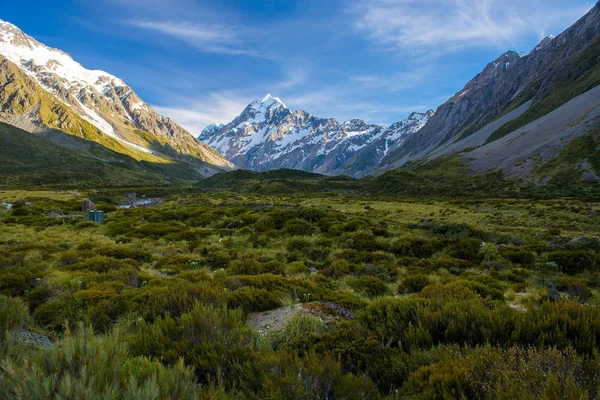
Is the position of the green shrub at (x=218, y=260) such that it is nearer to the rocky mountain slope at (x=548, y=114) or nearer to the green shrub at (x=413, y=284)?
the green shrub at (x=413, y=284)

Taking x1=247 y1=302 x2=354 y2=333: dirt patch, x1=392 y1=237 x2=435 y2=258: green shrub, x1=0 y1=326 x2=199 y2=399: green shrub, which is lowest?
x1=392 y1=237 x2=435 y2=258: green shrub

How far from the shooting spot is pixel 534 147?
284 feet

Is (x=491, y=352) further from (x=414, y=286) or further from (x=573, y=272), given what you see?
(x=573, y=272)

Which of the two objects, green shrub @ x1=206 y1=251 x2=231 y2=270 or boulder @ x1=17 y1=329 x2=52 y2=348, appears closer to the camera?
boulder @ x1=17 y1=329 x2=52 y2=348

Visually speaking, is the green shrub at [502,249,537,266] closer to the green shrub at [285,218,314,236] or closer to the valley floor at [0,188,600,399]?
the valley floor at [0,188,600,399]

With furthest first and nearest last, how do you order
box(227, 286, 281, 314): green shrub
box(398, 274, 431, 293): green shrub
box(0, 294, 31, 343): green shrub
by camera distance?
box(398, 274, 431, 293): green shrub
box(227, 286, 281, 314): green shrub
box(0, 294, 31, 343): green shrub

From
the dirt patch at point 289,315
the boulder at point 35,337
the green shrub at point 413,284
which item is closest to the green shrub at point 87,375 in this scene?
the boulder at point 35,337

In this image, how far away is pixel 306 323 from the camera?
6.26m

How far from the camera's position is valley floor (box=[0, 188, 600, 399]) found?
10.8ft

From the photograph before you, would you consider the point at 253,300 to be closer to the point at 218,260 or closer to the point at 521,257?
the point at 218,260

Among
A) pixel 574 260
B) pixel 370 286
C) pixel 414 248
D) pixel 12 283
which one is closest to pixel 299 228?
pixel 414 248

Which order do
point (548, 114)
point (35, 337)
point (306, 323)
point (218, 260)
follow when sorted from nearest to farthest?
point (35, 337)
point (306, 323)
point (218, 260)
point (548, 114)

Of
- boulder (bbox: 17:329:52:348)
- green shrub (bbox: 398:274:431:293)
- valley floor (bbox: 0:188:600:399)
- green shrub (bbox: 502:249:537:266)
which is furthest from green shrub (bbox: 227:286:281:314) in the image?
green shrub (bbox: 502:249:537:266)

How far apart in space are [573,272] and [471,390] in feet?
47.5
